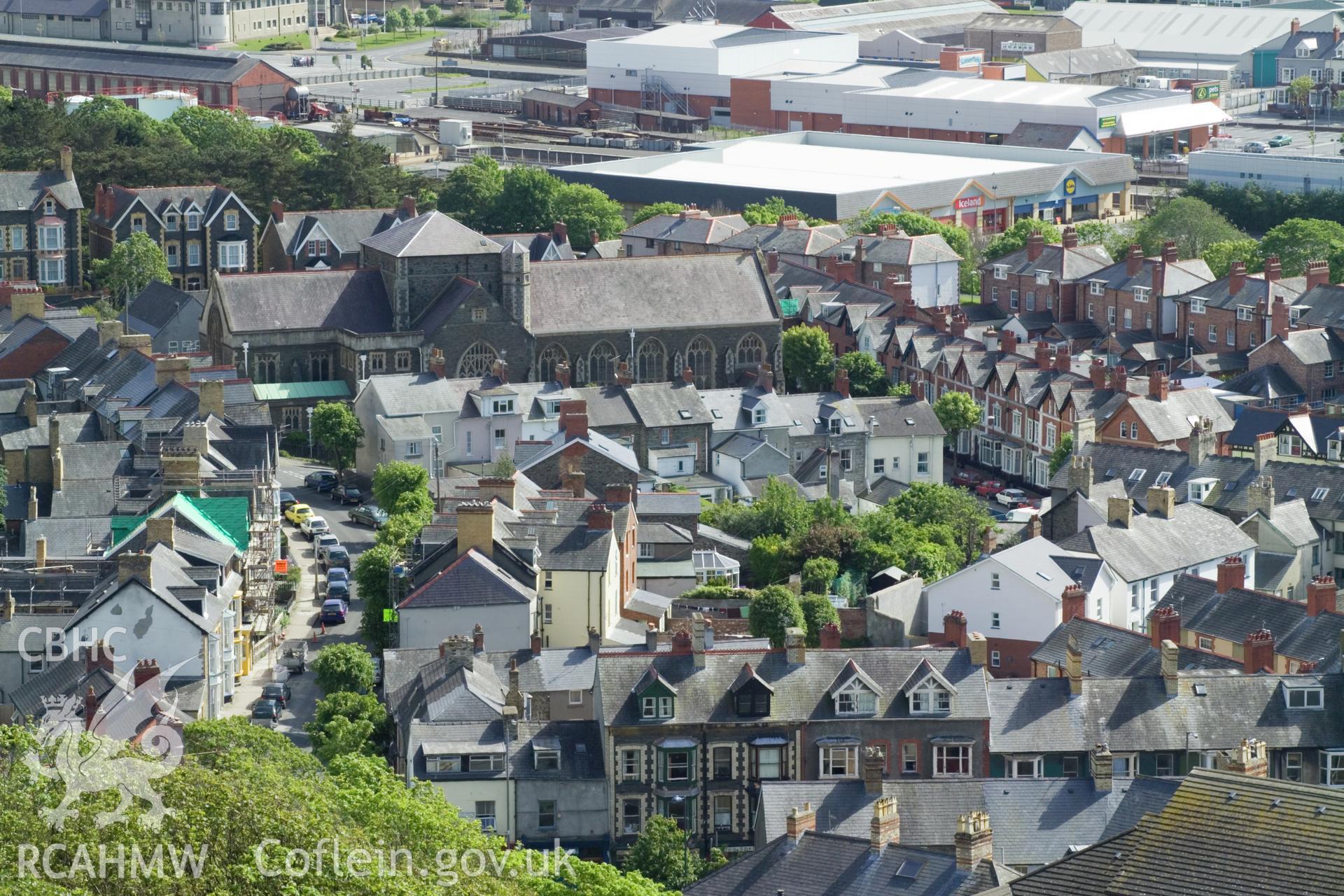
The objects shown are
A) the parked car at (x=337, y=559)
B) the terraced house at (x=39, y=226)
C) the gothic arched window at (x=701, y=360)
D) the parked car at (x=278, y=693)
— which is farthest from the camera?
the terraced house at (x=39, y=226)

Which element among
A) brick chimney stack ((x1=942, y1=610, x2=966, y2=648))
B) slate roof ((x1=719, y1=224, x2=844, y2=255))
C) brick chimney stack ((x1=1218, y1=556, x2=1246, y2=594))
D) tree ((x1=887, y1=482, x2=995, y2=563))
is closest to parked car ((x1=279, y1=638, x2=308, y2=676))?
brick chimney stack ((x1=942, y1=610, x2=966, y2=648))

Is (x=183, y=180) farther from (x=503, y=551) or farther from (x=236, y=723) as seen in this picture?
(x=236, y=723)

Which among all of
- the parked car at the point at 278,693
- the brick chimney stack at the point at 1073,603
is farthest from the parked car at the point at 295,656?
the brick chimney stack at the point at 1073,603

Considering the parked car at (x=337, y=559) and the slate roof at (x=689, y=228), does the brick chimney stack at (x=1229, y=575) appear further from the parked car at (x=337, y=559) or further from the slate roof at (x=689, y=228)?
the slate roof at (x=689, y=228)

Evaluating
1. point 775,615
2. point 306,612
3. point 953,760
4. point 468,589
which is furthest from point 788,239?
point 953,760

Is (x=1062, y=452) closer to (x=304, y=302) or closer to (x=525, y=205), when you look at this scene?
(x=304, y=302)
